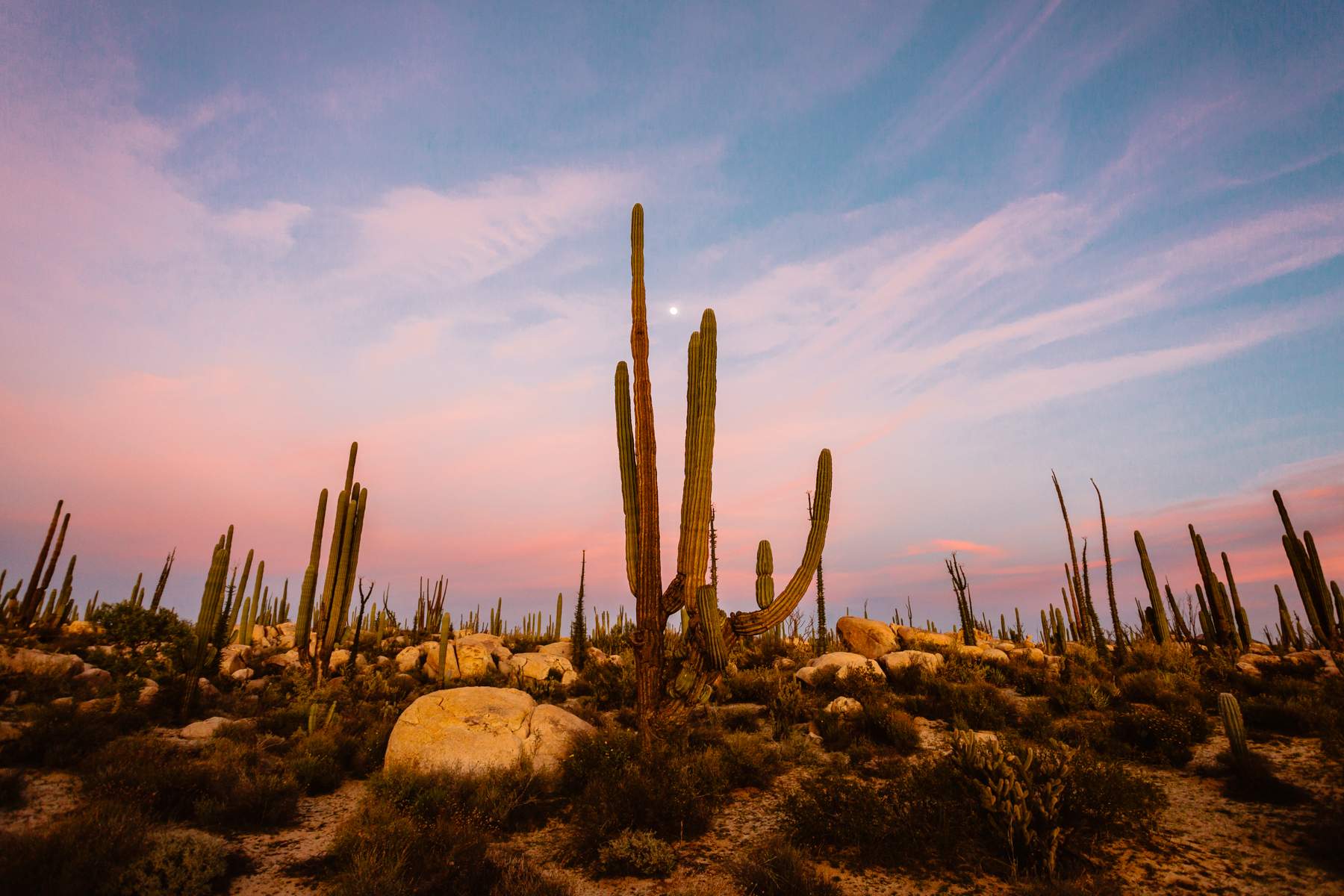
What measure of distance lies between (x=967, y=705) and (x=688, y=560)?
6.96 meters

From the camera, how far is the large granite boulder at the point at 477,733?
405 inches

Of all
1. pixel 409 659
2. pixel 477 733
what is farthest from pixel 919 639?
pixel 409 659

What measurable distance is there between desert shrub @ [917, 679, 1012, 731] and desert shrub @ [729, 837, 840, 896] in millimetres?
5915

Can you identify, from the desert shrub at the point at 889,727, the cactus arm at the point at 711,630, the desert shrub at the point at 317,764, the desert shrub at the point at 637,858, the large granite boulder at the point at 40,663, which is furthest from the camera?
the large granite boulder at the point at 40,663

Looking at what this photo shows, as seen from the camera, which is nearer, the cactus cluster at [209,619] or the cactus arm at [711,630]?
the cactus arm at [711,630]

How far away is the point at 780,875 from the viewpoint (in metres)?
6.58

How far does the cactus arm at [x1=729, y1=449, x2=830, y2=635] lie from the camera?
940cm

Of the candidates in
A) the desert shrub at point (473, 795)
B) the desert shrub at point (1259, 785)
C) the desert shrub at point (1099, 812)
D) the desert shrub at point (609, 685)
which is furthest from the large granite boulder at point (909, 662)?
the desert shrub at point (473, 795)

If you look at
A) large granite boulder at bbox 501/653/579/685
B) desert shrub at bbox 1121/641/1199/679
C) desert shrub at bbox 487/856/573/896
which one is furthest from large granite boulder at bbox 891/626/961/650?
desert shrub at bbox 487/856/573/896

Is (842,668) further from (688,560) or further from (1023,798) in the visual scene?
(1023,798)

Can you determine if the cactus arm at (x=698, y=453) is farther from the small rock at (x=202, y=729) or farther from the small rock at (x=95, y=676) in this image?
the small rock at (x=95, y=676)

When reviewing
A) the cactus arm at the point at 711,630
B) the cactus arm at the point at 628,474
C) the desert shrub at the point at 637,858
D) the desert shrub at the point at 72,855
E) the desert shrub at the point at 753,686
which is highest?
the cactus arm at the point at 628,474

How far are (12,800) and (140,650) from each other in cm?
1100

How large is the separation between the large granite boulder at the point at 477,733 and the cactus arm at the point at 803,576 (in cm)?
419
